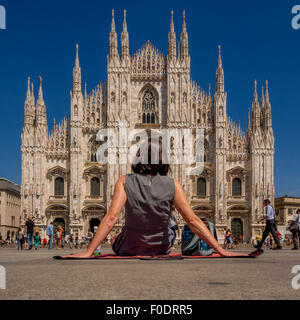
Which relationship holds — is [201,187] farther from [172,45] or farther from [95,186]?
[172,45]

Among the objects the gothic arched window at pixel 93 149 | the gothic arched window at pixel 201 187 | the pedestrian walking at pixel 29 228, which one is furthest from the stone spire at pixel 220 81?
→ the pedestrian walking at pixel 29 228

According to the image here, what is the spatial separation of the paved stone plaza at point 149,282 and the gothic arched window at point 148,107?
3847 cm

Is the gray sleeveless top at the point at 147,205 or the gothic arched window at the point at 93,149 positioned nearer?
the gray sleeveless top at the point at 147,205

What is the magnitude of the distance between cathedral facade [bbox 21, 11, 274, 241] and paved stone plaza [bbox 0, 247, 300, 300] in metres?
36.5

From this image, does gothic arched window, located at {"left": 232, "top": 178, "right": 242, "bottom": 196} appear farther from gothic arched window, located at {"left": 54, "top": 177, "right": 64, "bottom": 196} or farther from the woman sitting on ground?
the woman sitting on ground

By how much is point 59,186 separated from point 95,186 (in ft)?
10.4

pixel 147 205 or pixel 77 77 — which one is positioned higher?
pixel 77 77

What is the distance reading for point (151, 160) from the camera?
6684 mm

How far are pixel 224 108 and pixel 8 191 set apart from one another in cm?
4011

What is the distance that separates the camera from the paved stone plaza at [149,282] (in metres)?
4.02

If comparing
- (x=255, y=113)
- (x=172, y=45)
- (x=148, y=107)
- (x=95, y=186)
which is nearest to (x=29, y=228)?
(x=95, y=186)

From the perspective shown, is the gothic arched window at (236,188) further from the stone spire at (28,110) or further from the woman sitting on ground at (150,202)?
the woman sitting on ground at (150,202)

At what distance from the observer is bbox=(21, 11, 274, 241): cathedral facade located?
142 feet

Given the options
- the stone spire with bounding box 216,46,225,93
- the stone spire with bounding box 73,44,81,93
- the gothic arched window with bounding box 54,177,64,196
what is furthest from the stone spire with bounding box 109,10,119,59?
the gothic arched window with bounding box 54,177,64,196
